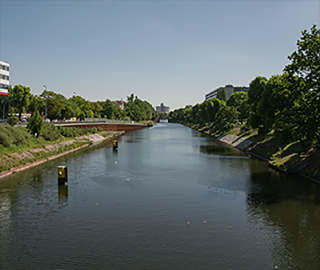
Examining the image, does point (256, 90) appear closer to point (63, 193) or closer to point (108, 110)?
point (63, 193)

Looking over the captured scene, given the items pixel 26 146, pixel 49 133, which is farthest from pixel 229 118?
pixel 26 146

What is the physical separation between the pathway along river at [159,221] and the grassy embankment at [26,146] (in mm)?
4418

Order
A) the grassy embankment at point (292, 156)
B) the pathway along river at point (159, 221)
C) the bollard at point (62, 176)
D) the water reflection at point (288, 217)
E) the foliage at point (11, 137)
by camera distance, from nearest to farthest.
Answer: the pathway along river at point (159, 221) < the water reflection at point (288, 217) < the bollard at point (62, 176) < the grassy embankment at point (292, 156) < the foliage at point (11, 137)

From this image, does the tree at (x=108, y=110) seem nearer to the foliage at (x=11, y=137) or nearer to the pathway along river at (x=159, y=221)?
the foliage at (x=11, y=137)

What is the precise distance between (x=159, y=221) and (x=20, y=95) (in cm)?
8544

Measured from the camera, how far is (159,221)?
21766 mm

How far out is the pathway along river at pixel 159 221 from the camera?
53.7 feet

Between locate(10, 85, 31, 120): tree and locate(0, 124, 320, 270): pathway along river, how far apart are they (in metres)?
63.3

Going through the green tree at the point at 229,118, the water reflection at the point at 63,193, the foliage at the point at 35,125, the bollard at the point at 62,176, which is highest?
the green tree at the point at 229,118

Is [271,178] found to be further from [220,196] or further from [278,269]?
[278,269]

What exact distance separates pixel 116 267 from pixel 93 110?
6161 inches

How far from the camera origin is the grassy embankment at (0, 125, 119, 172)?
40.5 m

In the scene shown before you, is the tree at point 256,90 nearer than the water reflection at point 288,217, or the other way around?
the water reflection at point 288,217

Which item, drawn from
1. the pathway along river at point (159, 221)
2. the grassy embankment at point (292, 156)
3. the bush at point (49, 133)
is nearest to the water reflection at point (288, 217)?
the pathway along river at point (159, 221)
